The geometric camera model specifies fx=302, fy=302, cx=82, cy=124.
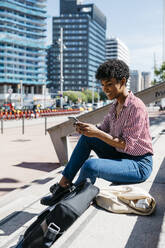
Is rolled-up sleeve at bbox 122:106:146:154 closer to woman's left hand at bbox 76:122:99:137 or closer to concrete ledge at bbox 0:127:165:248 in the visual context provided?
woman's left hand at bbox 76:122:99:137

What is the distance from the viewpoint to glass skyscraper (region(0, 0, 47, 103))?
303ft

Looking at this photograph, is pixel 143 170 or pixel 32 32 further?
pixel 32 32

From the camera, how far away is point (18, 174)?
609 cm

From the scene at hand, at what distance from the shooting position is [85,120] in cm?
580

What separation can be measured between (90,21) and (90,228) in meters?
142

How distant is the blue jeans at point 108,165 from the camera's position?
259cm

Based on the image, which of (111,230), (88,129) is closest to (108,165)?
(88,129)

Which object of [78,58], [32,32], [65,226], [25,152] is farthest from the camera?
[78,58]

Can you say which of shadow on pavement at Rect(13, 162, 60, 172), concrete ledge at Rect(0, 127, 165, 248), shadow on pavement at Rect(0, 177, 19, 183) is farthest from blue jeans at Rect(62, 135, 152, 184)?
shadow on pavement at Rect(13, 162, 60, 172)

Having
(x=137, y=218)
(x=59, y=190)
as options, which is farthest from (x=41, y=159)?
(x=137, y=218)

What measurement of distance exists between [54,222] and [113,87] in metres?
1.30

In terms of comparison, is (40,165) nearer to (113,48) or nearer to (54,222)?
(54,222)

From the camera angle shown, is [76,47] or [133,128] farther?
[76,47]

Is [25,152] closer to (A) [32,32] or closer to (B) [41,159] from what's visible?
(B) [41,159]
